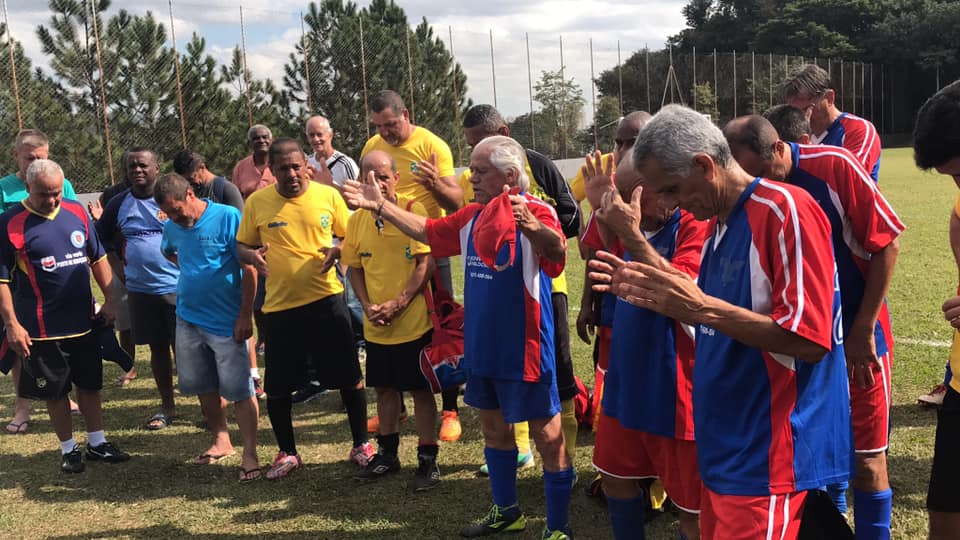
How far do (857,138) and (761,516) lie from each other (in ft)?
10.3

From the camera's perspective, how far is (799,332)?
221 centimetres

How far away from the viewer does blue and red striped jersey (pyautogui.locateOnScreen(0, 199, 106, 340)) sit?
568cm

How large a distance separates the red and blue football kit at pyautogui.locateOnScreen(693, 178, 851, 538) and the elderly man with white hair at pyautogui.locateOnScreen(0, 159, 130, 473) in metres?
4.97

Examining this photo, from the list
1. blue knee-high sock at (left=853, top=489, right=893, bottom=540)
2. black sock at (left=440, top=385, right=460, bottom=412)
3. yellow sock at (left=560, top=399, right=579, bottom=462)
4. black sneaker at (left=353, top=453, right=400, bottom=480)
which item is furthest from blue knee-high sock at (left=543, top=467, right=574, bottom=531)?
black sock at (left=440, top=385, right=460, bottom=412)

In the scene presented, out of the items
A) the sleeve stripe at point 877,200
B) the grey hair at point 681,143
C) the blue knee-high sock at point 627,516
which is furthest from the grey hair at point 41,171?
the sleeve stripe at point 877,200

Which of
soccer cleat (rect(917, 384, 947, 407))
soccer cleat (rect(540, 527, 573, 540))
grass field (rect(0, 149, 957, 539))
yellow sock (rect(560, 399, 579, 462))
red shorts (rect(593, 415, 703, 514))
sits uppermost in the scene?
red shorts (rect(593, 415, 703, 514))

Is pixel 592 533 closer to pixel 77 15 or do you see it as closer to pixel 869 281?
pixel 869 281

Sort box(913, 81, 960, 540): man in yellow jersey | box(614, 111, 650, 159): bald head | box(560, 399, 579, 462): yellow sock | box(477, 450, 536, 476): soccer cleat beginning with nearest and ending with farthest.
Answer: box(913, 81, 960, 540): man in yellow jersey, box(614, 111, 650, 159): bald head, box(560, 399, 579, 462): yellow sock, box(477, 450, 536, 476): soccer cleat

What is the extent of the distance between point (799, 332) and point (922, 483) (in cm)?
313

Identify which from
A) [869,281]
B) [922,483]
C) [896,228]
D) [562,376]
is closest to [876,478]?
[869,281]

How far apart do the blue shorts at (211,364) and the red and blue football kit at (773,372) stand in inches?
150

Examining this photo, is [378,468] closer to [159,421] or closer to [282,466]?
[282,466]

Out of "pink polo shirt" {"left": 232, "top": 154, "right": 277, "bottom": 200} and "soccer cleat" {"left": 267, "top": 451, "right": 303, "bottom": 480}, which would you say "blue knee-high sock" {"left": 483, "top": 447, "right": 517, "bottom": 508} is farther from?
"pink polo shirt" {"left": 232, "top": 154, "right": 277, "bottom": 200}

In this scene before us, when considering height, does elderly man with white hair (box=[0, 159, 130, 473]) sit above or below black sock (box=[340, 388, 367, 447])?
above
